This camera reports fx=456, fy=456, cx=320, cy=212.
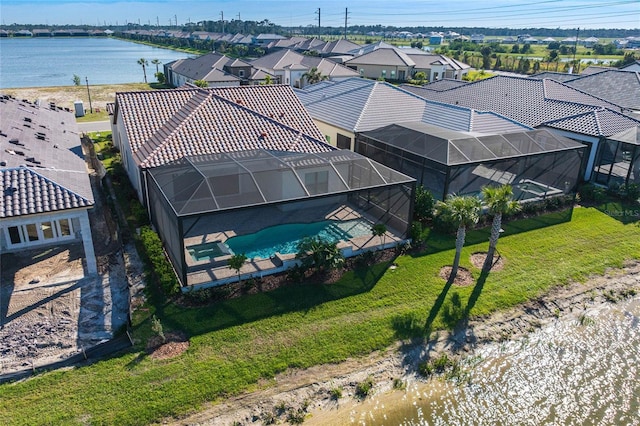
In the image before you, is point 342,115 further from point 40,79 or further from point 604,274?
point 40,79

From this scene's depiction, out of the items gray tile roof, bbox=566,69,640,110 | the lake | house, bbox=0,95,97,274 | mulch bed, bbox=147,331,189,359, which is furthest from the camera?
the lake

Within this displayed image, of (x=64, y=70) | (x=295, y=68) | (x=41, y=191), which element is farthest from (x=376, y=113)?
(x=64, y=70)

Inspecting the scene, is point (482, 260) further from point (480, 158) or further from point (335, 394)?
point (335, 394)

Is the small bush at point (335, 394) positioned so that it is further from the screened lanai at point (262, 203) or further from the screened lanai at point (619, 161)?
the screened lanai at point (619, 161)

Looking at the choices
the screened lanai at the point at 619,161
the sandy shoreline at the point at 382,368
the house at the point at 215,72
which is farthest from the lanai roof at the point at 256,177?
the house at the point at 215,72

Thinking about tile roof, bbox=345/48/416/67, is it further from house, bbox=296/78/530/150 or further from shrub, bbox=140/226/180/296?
shrub, bbox=140/226/180/296

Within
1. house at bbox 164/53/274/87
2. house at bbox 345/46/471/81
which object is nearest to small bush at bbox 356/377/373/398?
house at bbox 164/53/274/87
